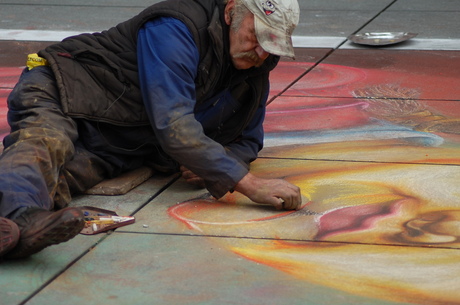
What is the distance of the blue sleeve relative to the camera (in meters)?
3.25

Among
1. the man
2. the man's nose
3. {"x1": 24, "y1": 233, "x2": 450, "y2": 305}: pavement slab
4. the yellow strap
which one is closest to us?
{"x1": 24, "y1": 233, "x2": 450, "y2": 305}: pavement slab

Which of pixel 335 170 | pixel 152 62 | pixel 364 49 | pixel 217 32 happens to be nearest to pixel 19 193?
pixel 152 62

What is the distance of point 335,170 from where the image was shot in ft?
13.2

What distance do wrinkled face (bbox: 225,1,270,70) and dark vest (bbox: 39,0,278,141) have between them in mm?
38

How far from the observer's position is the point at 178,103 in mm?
3260

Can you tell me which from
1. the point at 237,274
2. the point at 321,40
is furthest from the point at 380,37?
the point at 237,274

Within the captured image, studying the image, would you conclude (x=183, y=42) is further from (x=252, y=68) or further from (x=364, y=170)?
(x=364, y=170)

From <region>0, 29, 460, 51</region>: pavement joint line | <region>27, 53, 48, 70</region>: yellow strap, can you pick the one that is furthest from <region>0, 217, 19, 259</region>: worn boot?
<region>0, 29, 460, 51</region>: pavement joint line

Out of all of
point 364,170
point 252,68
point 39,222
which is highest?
point 252,68

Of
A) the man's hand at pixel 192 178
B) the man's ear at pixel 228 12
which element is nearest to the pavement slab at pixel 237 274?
the man's hand at pixel 192 178

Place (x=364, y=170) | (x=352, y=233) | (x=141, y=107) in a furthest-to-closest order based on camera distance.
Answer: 1. (x=364, y=170)
2. (x=141, y=107)
3. (x=352, y=233)

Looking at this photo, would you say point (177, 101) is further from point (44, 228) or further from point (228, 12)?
point (44, 228)

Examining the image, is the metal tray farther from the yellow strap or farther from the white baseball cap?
the yellow strap

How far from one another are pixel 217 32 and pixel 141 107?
1.62ft
